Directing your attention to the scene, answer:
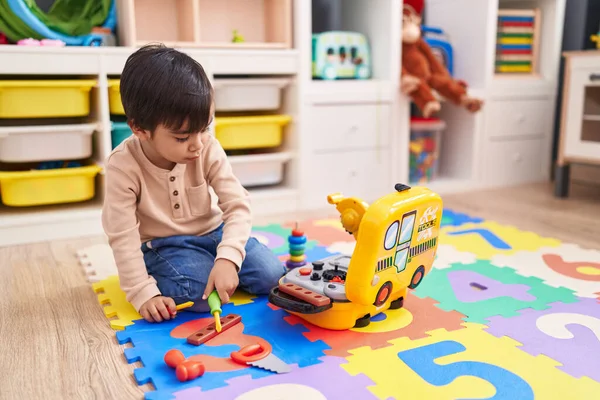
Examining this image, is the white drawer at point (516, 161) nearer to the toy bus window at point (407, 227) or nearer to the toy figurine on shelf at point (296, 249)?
the toy figurine on shelf at point (296, 249)

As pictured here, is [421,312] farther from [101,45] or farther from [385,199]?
[101,45]

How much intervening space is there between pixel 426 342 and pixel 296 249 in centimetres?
41

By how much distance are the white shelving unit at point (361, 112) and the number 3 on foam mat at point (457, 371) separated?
3.23 feet

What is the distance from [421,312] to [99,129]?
1.02 m

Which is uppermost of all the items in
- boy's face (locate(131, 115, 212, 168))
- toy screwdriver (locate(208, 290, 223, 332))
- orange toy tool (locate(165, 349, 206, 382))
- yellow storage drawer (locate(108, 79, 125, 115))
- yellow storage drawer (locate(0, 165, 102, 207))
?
yellow storage drawer (locate(108, 79, 125, 115))

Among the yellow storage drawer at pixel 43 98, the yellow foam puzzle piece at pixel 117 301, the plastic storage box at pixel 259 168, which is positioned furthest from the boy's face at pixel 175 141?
the plastic storage box at pixel 259 168

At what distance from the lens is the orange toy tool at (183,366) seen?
0.78 meters

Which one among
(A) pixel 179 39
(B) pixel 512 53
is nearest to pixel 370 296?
(A) pixel 179 39

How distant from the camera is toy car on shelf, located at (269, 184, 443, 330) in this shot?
0.86 meters

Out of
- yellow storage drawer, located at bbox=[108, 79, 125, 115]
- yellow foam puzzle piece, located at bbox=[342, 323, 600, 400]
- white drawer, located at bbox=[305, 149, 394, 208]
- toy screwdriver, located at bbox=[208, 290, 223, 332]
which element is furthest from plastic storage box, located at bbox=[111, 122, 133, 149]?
yellow foam puzzle piece, located at bbox=[342, 323, 600, 400]

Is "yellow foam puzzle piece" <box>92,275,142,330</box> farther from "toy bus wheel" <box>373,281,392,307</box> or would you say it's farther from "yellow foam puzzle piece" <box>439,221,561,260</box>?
"yellow foam puzzle piece" <box>439,221,561,260</box>

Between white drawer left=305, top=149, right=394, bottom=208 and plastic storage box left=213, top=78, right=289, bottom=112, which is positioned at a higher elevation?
plastic storage box left=213, top=78, right=289, bottom=112

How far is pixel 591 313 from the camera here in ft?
3.36

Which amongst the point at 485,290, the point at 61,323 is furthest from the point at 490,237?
the point at 61,323
